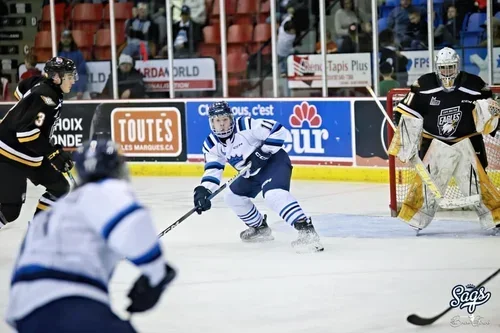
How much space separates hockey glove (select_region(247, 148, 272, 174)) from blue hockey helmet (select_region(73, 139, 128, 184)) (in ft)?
11.5

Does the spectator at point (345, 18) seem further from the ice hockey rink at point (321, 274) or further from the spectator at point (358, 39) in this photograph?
the ice hockey rink at point (321, 274)

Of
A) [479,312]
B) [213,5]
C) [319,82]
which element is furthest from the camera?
[213,5]

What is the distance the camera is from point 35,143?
5973 mm

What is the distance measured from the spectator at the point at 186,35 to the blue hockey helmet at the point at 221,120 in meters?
4.57

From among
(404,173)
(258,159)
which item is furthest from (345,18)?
(258,159)

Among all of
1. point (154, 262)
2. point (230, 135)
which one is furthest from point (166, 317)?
point (154, 262)

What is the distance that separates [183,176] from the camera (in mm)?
10164

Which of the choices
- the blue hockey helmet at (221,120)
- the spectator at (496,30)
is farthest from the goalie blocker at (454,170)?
the spectator at (496,30)

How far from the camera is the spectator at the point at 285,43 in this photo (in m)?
9.84

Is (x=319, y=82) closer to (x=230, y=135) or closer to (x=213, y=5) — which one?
(x=213, y=5)

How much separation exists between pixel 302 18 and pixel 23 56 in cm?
321

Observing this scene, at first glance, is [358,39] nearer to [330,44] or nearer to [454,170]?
[330,44]

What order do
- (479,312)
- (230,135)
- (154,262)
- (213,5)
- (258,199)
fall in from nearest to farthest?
1. (154,262)
2. (479,312)
3. (230,135)
4. (258,199)
5. (213,5)

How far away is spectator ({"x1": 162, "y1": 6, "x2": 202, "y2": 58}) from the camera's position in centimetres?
1050
